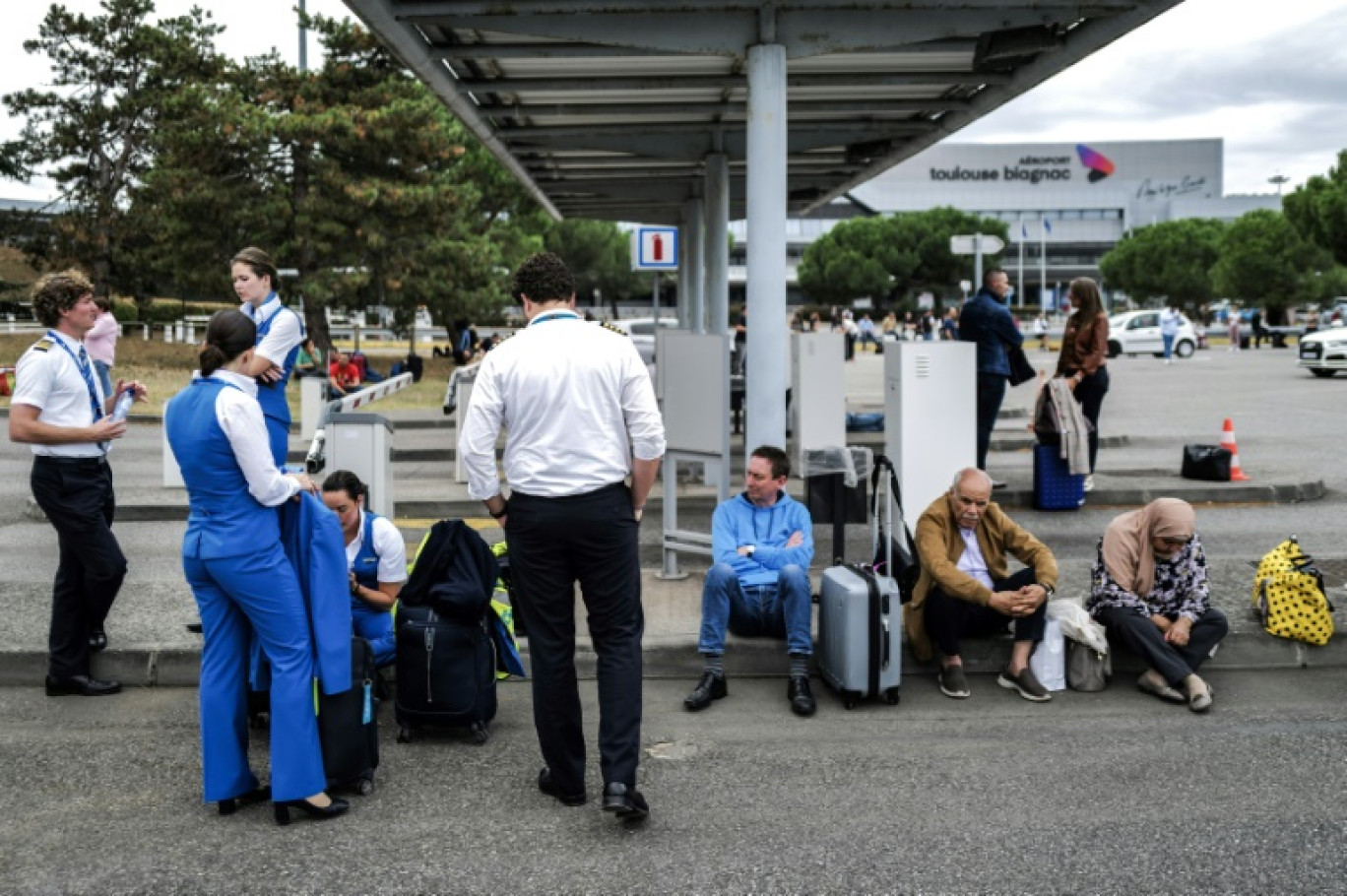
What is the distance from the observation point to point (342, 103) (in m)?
33.5

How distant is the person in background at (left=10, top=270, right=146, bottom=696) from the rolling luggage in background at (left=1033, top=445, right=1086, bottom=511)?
25.4 ft

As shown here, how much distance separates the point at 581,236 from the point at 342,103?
5780 cm

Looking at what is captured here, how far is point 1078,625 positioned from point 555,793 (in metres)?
2.90

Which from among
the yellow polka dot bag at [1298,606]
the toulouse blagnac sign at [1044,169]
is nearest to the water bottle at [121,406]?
the yellow polka dot bag at [1298,606]

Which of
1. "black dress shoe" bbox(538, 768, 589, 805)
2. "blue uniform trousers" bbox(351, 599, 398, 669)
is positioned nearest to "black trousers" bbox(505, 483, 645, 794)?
"black dress shoe" bbox(538, 768, 589, 805)

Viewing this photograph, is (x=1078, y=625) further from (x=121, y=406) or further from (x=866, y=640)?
(x=121, y=406)

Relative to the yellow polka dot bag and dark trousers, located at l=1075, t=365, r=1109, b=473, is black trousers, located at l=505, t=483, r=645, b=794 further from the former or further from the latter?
dark trousers, located at l=1075, t=365, r=1109, b=473

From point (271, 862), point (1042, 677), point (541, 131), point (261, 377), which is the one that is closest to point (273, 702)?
point (271, 862)

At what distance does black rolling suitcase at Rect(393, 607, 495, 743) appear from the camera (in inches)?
232

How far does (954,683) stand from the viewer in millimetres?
6703

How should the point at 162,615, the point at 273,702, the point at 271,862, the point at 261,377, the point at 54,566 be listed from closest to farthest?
the point at 271,862, the point at 273,702, the point at 261,377, the point at 162,615, the point at 54,566

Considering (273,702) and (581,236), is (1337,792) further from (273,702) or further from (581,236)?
(581,236)

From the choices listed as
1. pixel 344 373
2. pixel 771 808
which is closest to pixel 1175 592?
pixel 771 808

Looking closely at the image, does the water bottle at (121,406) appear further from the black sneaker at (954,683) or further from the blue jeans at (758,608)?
the black sneaker at (954,683)
